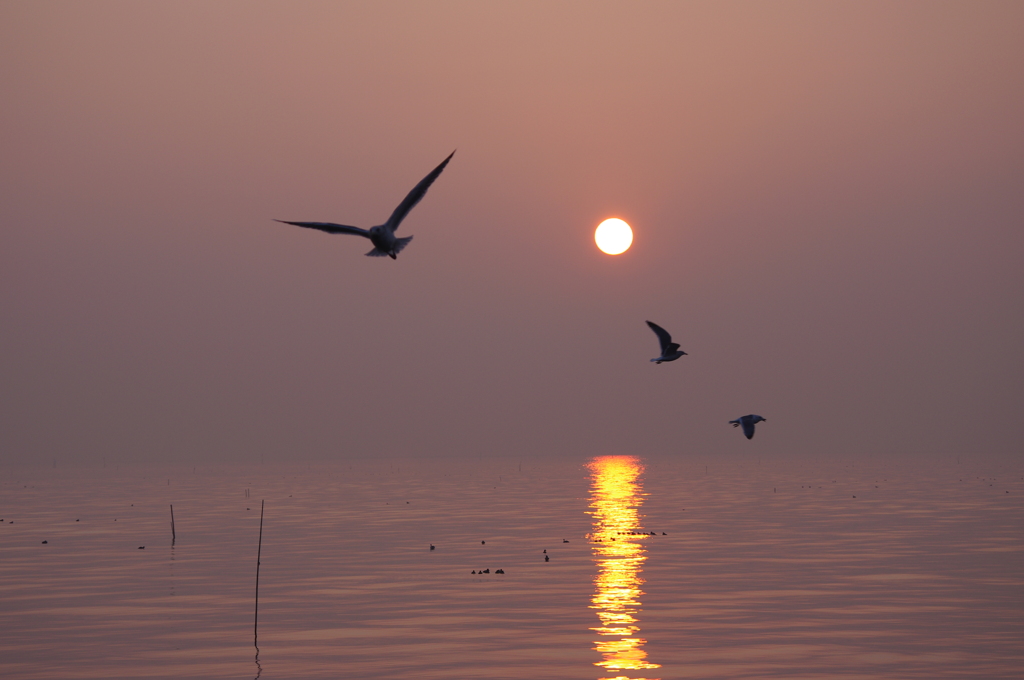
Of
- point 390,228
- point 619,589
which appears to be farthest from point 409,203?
point 619,589

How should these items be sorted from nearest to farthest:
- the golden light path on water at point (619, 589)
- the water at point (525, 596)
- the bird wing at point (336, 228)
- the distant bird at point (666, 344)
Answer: the bird wing at point (336, 228)
the water at point (525, 596)
the golden light path on water at point (619, 589)
the distant bird at point (666, 344)

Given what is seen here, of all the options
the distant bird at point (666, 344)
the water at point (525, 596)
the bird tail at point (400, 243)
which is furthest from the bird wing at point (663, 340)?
the bird tail at point (400, 243)

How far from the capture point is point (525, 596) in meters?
42.6

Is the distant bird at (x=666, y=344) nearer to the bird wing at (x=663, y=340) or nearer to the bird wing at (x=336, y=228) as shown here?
the bird wing at (x=663, y=340)

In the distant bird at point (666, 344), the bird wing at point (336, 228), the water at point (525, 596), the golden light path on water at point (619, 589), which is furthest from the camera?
the distant bird at point (666, 344)

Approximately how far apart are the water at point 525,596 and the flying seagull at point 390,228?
1095cm

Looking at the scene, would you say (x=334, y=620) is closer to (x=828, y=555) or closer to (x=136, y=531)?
(x=828, y=555)

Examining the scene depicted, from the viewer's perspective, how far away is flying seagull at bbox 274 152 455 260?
2378 cm

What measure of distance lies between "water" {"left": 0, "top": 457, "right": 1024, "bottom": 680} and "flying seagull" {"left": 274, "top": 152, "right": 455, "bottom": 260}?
11.0 m

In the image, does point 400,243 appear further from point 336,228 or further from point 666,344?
point 666,344

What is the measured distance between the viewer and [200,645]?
112 ft

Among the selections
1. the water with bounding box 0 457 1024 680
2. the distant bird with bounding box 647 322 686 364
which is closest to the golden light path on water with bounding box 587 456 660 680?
the water with bounding box 0 457 1024 680

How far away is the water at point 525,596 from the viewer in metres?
31.6

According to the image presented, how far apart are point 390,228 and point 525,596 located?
21188mm
